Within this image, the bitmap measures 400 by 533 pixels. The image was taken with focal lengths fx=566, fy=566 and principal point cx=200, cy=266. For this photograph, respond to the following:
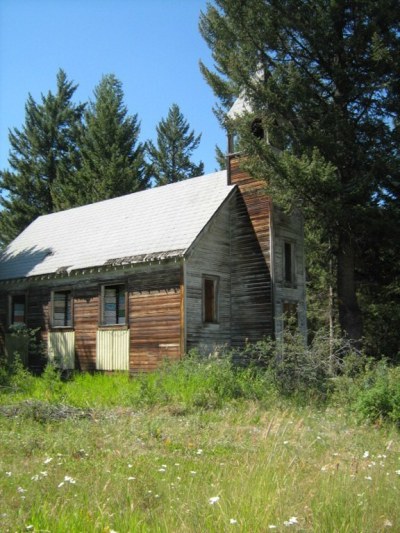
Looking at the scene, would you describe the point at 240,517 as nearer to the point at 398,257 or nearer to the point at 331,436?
the point at 331,436

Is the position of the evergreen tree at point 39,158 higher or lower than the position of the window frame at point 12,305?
higher

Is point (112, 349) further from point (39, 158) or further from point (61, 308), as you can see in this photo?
point (39, 158)

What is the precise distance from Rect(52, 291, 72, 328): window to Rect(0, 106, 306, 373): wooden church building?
39mm

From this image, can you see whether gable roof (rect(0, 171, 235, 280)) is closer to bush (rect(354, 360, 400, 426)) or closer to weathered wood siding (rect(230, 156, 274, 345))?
weathered wood siding (rect(230, 156, 274, 345))

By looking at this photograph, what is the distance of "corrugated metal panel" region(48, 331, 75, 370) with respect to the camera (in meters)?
21.1

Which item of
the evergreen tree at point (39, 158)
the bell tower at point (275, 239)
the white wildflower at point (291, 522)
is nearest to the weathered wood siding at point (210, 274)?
the bell tower at point (275, 239)

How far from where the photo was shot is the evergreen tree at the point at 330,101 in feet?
59.6

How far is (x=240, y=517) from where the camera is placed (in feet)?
14.8

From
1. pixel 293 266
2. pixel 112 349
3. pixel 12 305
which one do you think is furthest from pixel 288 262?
pixel 12 305

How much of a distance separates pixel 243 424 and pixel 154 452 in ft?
8.62

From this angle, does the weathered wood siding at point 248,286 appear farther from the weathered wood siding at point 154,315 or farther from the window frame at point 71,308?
the window frame at point 71,308

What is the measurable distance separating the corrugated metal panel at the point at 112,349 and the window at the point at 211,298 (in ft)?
9.33

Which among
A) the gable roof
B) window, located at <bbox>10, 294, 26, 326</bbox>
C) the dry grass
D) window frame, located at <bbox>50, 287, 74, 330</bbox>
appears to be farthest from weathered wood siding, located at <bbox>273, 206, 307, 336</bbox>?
window, located at <bbox>10, 294, 26, 326</bbox>

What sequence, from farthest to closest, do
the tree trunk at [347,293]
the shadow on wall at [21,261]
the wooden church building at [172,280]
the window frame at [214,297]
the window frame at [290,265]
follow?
the shadow on wall at [21,261]
the window frame at [290,265]
the tree trunk at [347,293]
the window frame at [214,297]
the wooden church building at [172,280]
